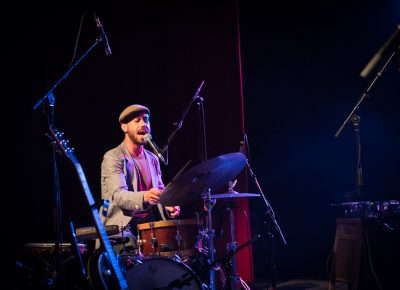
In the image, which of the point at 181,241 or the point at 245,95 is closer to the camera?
the point at 181,241

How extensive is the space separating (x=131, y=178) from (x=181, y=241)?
3.08 feet

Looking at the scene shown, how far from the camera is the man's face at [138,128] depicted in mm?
4426

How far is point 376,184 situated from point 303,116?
1383 mm

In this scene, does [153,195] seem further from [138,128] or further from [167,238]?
[138,128]

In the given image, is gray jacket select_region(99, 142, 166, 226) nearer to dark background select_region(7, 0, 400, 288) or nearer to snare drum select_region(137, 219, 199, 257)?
snare drum select_region(137, 219, 199, 257)

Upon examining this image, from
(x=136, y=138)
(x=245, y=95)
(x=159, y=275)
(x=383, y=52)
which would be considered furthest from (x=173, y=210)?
(x=245, y=95)

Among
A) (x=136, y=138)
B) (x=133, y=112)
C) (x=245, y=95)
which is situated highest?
(x=245, y=95)

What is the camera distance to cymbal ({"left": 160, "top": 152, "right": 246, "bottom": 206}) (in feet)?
10.4

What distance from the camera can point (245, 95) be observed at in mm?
6699

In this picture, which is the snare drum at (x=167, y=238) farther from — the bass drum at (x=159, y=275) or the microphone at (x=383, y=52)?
the microphone at (x=383, y=52)

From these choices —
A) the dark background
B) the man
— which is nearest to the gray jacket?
the man

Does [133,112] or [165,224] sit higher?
[133,112]

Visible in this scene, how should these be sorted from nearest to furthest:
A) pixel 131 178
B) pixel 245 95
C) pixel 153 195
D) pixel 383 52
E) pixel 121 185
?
pixel 383 52 < pixel 153 195 < pixel 121 185 < pixel 131 178 < pixel 245 95

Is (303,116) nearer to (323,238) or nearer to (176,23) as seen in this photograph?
(323,238)
